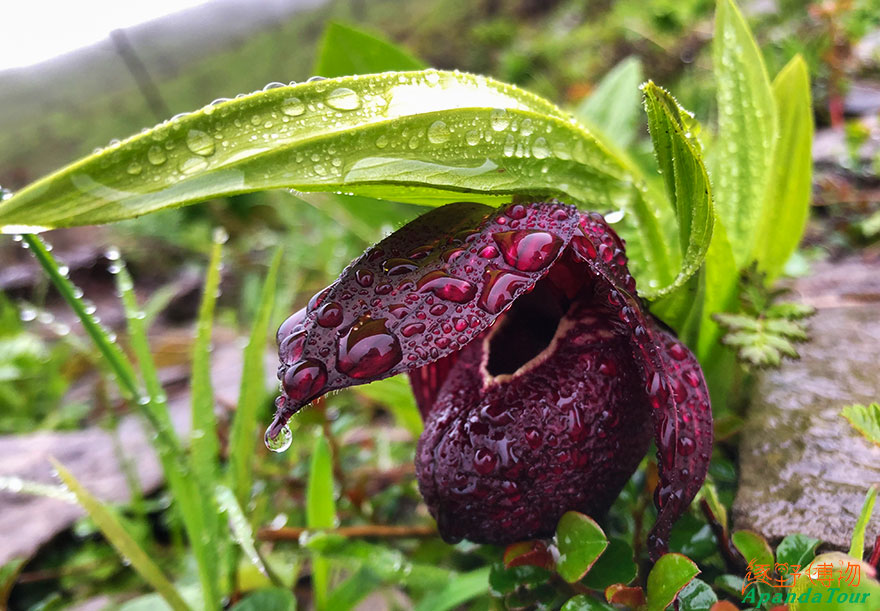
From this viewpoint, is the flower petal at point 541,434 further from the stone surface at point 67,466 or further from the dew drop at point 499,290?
the stone surface at point 67,466

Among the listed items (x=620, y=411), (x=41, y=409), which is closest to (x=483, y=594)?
(x=620, y=411)

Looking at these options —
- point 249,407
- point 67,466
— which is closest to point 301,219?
point 67,466

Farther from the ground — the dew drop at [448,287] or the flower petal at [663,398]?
the dew drop at [448,287]

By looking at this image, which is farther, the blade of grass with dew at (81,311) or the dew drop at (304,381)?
the blade of grass with dew at (81,311)

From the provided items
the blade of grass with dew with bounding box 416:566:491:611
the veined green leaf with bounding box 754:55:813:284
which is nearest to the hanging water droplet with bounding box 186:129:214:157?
the blade of grass with dew with bounding box 416:566:491:611

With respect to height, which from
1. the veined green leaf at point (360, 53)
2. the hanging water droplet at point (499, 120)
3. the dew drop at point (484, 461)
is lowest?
the dew drop at point (484, 461)

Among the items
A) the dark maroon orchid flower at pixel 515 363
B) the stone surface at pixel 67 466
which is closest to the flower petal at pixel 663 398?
the dark maroon orchid flower at pixel 515 363

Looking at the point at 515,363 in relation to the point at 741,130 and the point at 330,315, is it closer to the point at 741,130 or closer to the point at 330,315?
the point at 330,315
